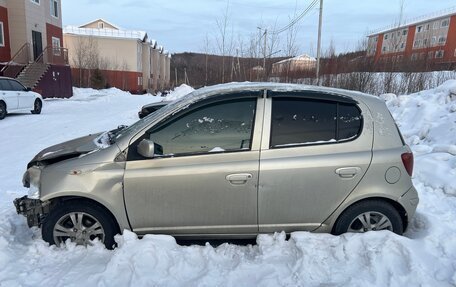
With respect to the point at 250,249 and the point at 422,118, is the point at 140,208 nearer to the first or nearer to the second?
the point at 250,249

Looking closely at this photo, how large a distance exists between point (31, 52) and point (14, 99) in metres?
13.7

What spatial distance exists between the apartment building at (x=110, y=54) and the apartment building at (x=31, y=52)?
36.5 feet

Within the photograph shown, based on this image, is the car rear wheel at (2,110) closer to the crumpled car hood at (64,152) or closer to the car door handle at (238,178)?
the crumpled car hood at (64,152)

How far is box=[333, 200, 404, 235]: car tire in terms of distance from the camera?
380 centimetres

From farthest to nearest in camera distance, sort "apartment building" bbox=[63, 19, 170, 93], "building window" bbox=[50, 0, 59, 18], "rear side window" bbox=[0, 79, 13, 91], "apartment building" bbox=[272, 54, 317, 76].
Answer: "apartment building" bbox=[63, 19, 170, 93] → "building window" bbox=[50, 0, 59, 18] → "apartment building" bbox=[272, 54, 317, 76] → "rear side window" bbox=[0, 79, 13, 91]

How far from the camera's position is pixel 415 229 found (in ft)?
13.6

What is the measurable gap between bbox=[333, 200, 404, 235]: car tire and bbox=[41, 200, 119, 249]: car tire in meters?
2.28

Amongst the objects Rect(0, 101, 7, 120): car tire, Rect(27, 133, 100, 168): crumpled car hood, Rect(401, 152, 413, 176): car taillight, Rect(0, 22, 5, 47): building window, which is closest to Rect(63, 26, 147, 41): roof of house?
Rect(0, 22, 5, 47): building window

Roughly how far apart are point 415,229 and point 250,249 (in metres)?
1.85

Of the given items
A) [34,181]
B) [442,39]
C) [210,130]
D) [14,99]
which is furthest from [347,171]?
[442,39]

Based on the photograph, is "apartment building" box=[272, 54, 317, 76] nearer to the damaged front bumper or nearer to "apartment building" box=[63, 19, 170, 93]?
the damaged front bumper

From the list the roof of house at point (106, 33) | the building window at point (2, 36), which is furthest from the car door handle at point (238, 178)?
the roof of house at point (106, 33)

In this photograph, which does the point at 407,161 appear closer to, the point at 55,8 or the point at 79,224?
the point at 79,224

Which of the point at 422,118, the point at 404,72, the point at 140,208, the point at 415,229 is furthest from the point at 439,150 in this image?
the point at 404,72
